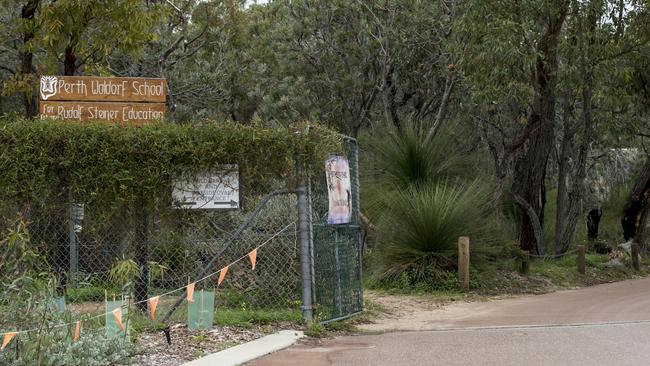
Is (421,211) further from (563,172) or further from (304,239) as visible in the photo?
(563,172)

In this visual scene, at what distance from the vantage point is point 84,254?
349 inches

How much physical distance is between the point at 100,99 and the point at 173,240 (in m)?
1.93

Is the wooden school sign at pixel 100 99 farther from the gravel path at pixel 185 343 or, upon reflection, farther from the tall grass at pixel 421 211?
the tall grass at pixel 421 211

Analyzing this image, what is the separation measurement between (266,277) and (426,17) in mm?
13214

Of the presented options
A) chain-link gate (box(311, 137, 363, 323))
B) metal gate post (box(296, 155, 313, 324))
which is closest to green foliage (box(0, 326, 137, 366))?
metal gate post (box(296, 155, 313, 324))

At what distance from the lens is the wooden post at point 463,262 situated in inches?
532

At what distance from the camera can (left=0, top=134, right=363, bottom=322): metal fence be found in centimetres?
870

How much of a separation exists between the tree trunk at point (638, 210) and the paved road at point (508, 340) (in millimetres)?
9821

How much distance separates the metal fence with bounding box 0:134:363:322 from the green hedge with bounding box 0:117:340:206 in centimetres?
20

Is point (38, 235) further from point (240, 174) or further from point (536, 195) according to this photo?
point (536, 195)

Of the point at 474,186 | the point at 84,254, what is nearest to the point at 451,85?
the point at 474,186

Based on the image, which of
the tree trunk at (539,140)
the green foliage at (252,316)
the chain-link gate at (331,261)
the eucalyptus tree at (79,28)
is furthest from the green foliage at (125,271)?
the tree trunk at (539,140)

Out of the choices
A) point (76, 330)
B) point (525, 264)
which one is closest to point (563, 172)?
point (525, 264)

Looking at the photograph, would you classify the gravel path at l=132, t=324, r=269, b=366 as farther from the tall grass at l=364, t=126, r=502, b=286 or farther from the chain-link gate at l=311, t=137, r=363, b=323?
the tall grass at l=364, t=126, r=502, b=286
